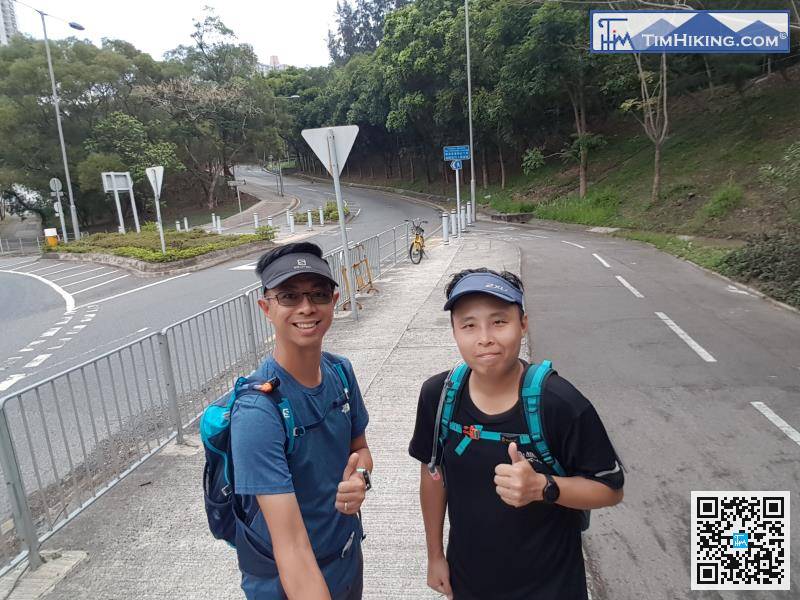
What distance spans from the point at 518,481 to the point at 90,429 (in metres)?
5.40

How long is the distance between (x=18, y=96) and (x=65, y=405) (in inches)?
1451

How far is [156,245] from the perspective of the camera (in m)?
21.1

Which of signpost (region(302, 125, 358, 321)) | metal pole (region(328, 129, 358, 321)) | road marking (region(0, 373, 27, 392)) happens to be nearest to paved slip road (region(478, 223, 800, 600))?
metal pole (region(328, 129, 358, 321))

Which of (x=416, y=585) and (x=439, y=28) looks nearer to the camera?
(x=416, y=585)

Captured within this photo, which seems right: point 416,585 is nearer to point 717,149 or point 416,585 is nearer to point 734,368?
point 734,368

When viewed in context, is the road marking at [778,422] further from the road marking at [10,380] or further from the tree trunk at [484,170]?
the tree trunk at [484,170]

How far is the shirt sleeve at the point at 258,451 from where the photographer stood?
5.04 feet

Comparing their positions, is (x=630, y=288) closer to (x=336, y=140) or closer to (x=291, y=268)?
(x=336, y=140)

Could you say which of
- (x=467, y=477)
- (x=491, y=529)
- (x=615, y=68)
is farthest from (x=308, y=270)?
(x=615, y=68)

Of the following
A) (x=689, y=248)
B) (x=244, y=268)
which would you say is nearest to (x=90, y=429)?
(x=244, y=268)

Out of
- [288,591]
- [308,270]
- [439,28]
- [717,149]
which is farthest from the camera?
[439,28]

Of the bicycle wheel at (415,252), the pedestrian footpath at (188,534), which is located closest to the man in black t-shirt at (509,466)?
the pedestrian footpath at (188,534)

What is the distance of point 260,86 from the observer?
149 ft

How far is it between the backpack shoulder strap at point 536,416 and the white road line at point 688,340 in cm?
593
